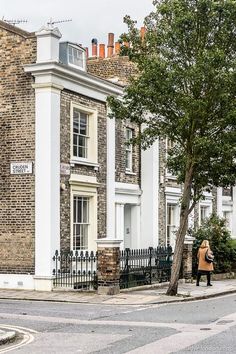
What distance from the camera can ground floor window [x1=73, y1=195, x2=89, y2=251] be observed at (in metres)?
21.6

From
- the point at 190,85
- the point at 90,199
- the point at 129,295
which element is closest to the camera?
the point at 190,85

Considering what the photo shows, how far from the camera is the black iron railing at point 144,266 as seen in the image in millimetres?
20630

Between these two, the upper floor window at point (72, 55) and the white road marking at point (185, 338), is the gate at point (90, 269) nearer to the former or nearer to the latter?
the upper floor window at point (72, 55)

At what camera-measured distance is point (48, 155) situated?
20.0 m

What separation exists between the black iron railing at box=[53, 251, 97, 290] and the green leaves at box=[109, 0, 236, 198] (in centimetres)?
418

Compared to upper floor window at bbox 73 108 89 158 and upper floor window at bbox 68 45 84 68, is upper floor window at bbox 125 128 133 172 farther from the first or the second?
upper floor window at bbox 68 45 84 68

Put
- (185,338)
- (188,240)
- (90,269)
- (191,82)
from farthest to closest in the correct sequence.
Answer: (188,240) < (90,269) < (191,82) < (185,338)

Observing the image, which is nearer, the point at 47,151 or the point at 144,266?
the point at 47,151

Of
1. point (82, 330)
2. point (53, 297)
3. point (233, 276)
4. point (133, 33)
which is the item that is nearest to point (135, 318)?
point (82, 330)

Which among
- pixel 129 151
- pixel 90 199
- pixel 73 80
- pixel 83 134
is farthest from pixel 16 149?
pixel 129 151

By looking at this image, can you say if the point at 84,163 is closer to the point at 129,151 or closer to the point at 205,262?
the point at 129,151


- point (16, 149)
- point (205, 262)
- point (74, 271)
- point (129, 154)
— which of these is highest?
point (129, 154)

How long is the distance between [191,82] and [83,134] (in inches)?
210

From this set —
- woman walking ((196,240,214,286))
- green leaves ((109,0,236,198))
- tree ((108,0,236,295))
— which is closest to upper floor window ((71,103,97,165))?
tree ((108,0,236,295))
